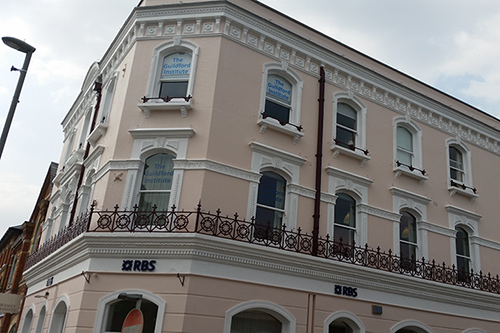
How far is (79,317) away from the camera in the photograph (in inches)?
495

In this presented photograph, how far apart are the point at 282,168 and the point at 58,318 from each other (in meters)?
8.47

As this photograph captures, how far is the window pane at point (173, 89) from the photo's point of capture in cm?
1540

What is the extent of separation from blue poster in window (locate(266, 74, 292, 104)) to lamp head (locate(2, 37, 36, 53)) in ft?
24.9

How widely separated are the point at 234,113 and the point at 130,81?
142 inches

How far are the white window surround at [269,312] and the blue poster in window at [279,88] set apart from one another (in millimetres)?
6920

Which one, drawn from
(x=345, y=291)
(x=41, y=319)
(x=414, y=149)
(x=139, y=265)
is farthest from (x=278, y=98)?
(x=41, y=319)

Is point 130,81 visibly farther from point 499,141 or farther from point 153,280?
point 499,141

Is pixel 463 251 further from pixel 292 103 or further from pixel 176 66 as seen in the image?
pixel 176 66

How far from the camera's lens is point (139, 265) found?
41.9 ft

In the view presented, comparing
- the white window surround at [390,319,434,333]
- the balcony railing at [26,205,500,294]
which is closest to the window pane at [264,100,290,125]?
the balcony railing at [26,205,500,294]

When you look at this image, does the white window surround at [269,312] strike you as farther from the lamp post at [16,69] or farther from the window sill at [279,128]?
the lamp post at [16,69]

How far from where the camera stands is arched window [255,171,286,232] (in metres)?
14.7

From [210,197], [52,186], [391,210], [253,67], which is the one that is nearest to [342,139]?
[391,210]

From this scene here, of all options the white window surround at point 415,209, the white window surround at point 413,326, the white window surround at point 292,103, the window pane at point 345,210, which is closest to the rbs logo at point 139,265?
the white window surround at point 292,103
